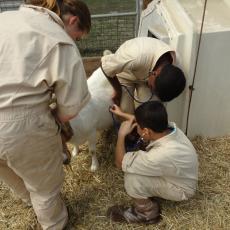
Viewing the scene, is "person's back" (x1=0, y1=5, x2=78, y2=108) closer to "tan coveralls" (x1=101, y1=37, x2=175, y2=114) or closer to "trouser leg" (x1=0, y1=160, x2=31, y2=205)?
"trouser leg" (x1=0, y1=160, x2=31, y2=205)

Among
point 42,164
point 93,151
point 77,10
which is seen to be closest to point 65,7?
point 77,10

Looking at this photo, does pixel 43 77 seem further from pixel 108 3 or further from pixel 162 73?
pixel 108 3

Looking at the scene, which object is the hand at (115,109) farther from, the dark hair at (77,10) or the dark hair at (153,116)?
the dark hair at (77,10)

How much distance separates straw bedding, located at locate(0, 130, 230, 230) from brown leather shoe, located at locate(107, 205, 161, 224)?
4 cm

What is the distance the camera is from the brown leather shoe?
254 cm

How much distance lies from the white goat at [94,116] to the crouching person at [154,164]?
0.27 m

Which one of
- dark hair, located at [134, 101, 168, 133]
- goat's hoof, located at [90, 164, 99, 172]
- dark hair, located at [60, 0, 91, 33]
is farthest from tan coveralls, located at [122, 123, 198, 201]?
dark hair, located at [60, 0, 91, 33]

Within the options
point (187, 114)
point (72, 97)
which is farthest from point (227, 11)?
point (72, 97)

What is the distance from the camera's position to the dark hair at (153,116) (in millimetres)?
2152

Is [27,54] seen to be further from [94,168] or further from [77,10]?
[94,168]

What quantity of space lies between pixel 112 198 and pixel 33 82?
137cm

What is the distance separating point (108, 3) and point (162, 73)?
2.56m

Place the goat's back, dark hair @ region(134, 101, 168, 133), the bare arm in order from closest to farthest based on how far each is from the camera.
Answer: dark hair @ region(134, 101, 168, 133), the bare arm, the goat's back

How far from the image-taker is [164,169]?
2273 millimetres
